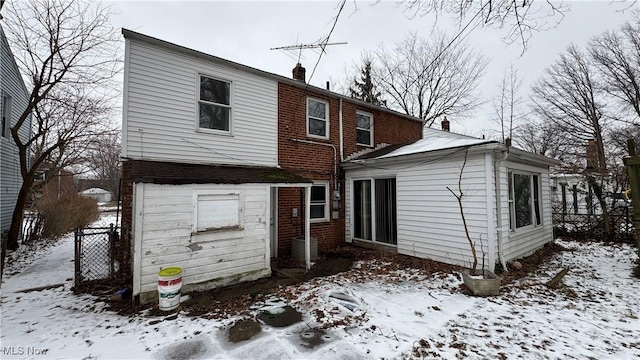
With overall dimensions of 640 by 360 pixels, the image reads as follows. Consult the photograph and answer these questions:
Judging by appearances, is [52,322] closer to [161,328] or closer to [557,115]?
[161,328]

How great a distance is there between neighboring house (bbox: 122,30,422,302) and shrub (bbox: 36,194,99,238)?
852 centimetres

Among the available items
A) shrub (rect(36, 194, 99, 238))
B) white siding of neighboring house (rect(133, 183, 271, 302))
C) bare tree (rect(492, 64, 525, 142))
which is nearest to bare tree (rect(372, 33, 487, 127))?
bare tree (rect(492, 64, 525, 142))

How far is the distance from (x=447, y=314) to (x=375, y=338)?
1.53m

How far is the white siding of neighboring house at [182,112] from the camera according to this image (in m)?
5.79

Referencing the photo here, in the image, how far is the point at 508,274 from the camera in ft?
19.9

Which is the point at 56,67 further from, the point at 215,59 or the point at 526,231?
the point at 526,231

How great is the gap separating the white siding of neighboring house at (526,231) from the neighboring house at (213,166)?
→ 486cm

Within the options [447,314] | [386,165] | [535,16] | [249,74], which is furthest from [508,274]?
[249,74]

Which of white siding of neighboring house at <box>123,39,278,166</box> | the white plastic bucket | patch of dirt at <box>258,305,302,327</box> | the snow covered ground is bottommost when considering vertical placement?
patch of dirt at <box>258,305,302,327</box>

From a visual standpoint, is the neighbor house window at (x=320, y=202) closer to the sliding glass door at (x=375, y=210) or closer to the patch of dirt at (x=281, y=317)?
the sliding glass door at (x=375, y=210)

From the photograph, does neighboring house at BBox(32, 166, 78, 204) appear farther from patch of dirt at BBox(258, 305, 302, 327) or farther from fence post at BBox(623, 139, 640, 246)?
fence post at BBox(623, 139, 640, 246)

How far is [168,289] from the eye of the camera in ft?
14.8

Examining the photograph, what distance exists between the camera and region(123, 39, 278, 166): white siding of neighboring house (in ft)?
19.0

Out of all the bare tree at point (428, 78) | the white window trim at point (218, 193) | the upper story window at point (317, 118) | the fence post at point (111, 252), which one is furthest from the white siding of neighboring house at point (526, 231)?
the bare tree at point (428, 78)
